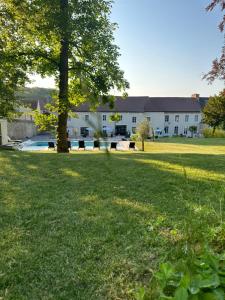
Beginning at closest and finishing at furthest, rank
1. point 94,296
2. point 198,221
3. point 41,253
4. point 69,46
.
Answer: point 94,296 < point 41,253 < point 198,221 < point 69,46

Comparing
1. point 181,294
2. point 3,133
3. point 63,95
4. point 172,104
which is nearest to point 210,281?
point 181,294

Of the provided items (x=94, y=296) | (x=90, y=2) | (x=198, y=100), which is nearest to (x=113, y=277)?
(x=94, y=296)

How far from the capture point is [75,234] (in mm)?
2854

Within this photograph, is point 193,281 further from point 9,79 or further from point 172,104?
point 172,104

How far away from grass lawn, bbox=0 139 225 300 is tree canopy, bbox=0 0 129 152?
793 cm

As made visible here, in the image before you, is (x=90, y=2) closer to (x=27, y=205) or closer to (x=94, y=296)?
(x=27, y=205)

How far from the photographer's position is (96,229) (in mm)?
2949

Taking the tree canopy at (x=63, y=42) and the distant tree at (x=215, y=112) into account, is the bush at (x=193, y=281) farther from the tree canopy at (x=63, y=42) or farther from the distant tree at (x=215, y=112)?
the distant tree at (x=215, y=112)

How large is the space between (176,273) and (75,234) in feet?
4.49

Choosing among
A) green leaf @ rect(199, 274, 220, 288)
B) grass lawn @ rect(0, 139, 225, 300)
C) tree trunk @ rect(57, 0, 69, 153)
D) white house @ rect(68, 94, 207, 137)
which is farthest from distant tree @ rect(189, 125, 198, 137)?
green leaf @ rect(199, 274, 220, 288)

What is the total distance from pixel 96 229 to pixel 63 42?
12009mm

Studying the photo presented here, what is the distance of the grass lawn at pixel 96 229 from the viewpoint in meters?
2.10

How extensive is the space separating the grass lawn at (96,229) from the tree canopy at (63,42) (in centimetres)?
793

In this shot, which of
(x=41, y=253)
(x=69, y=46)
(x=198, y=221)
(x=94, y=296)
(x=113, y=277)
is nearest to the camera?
(x=94, y=296)
